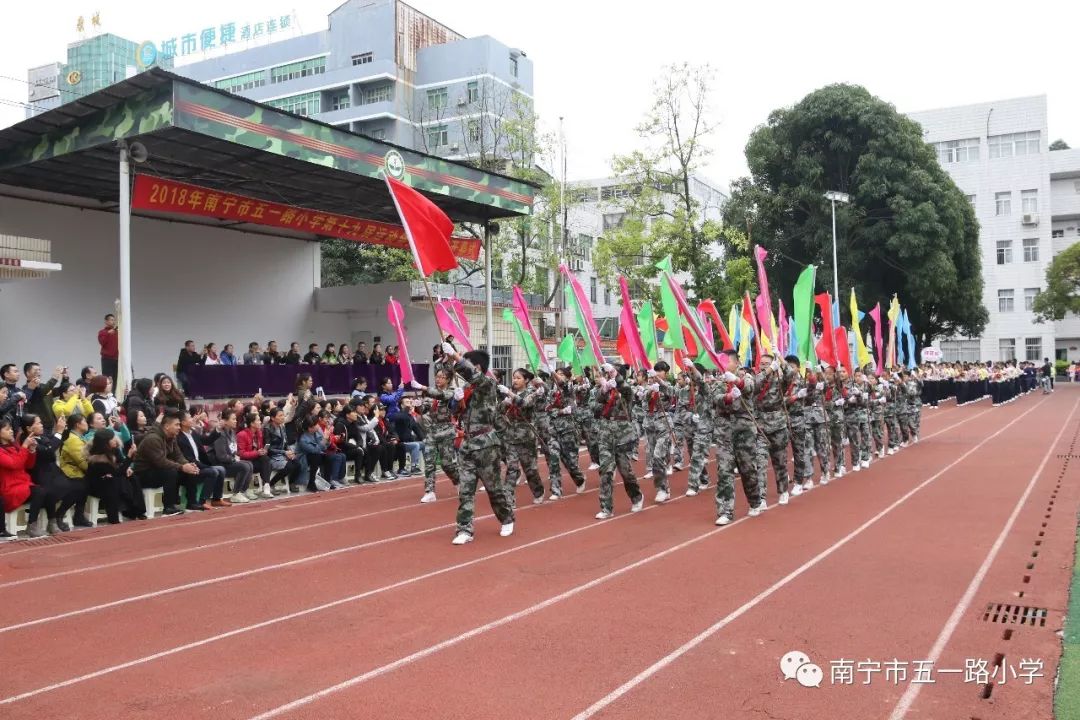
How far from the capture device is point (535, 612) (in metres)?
5.45

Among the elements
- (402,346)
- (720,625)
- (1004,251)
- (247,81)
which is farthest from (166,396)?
(1004,251)

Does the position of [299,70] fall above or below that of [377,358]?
above

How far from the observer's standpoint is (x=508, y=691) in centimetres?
413

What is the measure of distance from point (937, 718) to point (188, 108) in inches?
452

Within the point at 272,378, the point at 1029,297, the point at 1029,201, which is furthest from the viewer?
the point at 1029,297

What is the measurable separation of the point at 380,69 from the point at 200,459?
3667 cm

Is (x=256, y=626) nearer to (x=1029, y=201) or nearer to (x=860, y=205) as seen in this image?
(x=860, y=205)

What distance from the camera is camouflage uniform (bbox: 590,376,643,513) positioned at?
30.1 feet

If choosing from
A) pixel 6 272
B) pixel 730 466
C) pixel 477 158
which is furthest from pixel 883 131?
pixel 6 272

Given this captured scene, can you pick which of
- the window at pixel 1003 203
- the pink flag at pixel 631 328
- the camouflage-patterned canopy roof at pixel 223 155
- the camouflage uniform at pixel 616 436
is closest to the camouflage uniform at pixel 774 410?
the camouflage uniform at pixel 616 436

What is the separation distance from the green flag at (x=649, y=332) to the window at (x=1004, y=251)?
38.8 meters

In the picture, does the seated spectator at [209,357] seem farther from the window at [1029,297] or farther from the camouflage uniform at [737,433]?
the window at [1029,297]

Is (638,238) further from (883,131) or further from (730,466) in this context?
(730,466)

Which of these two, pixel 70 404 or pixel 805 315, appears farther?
pixel 805 315
